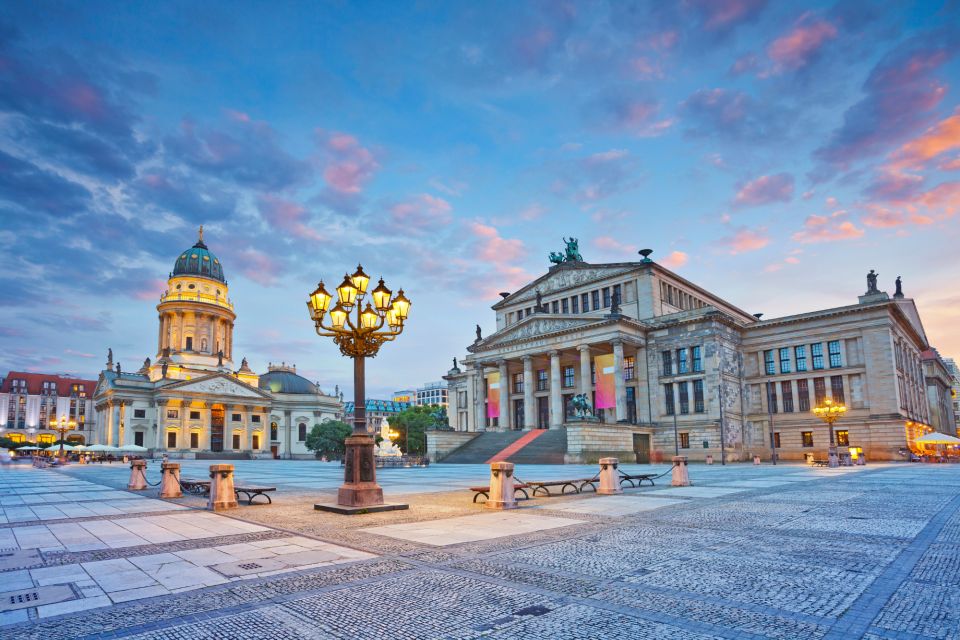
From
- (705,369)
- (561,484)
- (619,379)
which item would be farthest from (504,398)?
(561,484)

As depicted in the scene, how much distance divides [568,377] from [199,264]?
80196mm

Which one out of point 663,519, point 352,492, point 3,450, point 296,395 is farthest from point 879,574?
point 3,450

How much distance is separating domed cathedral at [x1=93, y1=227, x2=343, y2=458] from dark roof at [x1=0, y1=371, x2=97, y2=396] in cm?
4525

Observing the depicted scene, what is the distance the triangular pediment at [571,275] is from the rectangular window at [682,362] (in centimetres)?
1034

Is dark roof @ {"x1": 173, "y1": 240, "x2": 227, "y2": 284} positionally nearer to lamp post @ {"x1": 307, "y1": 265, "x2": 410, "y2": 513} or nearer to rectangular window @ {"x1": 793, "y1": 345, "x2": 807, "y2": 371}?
rectangular window @ {"x1": 793, "y1": 345, "x2": 807, "y2": 371}

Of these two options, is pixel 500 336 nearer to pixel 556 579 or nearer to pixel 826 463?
pixel 826 463

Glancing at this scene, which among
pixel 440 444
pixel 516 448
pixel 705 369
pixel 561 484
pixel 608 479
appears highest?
pixel 705 369

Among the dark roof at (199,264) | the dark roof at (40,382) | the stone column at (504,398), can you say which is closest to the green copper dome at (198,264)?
the dark roof at (199,264)

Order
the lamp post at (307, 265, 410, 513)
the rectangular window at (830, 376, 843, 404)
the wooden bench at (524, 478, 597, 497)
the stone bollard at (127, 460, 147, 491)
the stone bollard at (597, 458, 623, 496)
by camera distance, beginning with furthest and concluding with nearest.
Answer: the rectangular window at (830, 376, 843, 404), the stone bollard at (127, 460, 147, 491), the stone bollard at (597, 458, 623, 496), the wooden bench at (524, 478, 597, 497), the lamp post at (307, 265, 410, 513)

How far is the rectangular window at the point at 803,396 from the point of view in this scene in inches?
2181

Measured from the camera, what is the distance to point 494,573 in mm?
8297

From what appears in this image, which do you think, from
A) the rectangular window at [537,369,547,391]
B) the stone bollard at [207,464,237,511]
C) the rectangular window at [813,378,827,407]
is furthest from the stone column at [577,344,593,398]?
the stone bollard at [207,464,237,511]

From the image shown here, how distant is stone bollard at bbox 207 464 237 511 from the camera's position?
54.7ft

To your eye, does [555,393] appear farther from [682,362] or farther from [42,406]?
[42,406]
